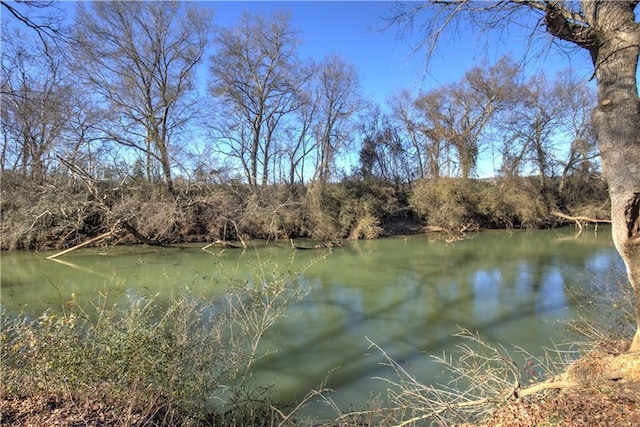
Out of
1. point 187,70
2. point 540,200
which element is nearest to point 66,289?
point 187,70

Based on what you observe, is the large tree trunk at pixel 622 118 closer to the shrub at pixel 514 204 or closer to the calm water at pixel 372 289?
the calm water at pixel 372 289

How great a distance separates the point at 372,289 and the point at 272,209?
9.40 metres

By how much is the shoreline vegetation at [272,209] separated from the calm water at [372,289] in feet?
3.71

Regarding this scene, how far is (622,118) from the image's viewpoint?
2939mm

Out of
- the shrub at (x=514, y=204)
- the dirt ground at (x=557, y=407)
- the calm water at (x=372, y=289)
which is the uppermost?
the shrub at (x=514, y=204)

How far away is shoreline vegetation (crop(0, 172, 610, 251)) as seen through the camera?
45.4 ft

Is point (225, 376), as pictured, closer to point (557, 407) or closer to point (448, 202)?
point (557, 407)

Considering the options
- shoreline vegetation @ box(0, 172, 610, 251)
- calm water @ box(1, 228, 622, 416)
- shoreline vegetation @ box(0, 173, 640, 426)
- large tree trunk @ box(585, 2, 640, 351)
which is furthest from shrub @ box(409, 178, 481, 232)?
large tree trunk @ box(585, 2, 640, 351)

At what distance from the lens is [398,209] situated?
2069 cm

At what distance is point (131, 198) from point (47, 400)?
13011 millimetres

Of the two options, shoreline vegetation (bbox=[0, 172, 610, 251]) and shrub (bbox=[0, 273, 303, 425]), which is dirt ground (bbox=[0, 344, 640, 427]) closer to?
shrub (bbox=[0, 273, 303, 425])

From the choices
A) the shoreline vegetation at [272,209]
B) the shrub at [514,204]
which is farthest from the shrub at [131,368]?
the shrub at [514,204]

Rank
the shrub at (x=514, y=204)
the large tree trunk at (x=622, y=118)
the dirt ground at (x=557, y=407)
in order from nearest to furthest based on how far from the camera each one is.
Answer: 1. the dirt ground at (x=557, y=407)
2. the large tree trunk at (x=622, y=118)
3. the shrub at (x=514, y=204)

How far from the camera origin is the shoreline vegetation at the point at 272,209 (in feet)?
45.4
